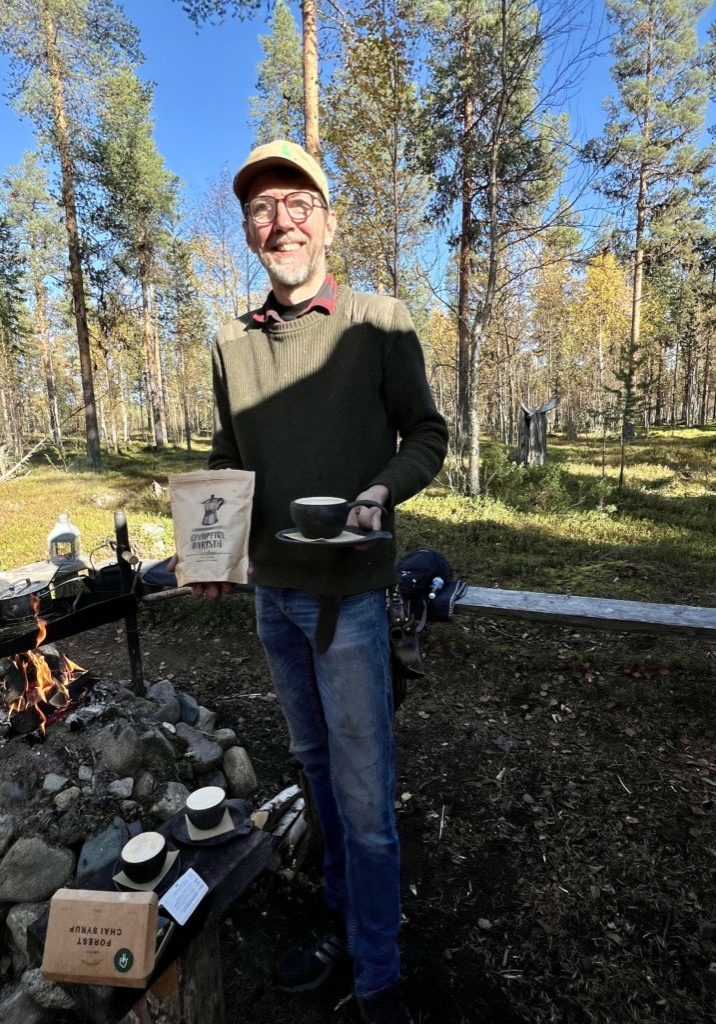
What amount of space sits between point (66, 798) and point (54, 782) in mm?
111

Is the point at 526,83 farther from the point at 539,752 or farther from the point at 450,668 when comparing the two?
the point at 539,752

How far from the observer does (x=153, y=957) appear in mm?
1291

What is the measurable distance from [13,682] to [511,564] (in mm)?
4535

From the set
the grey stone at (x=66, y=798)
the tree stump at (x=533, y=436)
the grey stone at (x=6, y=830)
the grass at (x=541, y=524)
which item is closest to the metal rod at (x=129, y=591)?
the grey stone at (x=66, y=798)

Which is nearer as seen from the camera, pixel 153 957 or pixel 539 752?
pixel 153 957

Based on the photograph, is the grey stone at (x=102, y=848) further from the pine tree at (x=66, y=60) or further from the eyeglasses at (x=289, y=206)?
the pine tree at (x=66, y=60)

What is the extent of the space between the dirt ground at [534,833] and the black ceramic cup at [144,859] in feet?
2.42

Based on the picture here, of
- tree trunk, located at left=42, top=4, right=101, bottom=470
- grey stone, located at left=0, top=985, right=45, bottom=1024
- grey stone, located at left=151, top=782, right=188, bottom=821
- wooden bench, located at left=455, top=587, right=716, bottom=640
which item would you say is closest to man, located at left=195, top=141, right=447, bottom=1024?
grey stone, located at left=0, top=985, right=45, bottom=1024

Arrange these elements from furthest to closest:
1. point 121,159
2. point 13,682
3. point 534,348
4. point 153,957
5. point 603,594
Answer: point 534,348 → point 121,159 → point 603,594 → point 13,682 → point 153,957

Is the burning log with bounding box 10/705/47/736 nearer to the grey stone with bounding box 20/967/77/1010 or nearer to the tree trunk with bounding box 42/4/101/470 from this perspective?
the grey stone with bounding box 20/967/77/1010

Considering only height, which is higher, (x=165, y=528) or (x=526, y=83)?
(x=526, y=83)

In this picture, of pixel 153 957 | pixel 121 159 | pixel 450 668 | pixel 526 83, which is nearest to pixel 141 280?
pixel 121 159

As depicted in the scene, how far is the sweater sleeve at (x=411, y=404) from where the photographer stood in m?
1.52

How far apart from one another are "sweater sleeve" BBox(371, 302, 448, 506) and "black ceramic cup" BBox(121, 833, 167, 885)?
3.85ft
